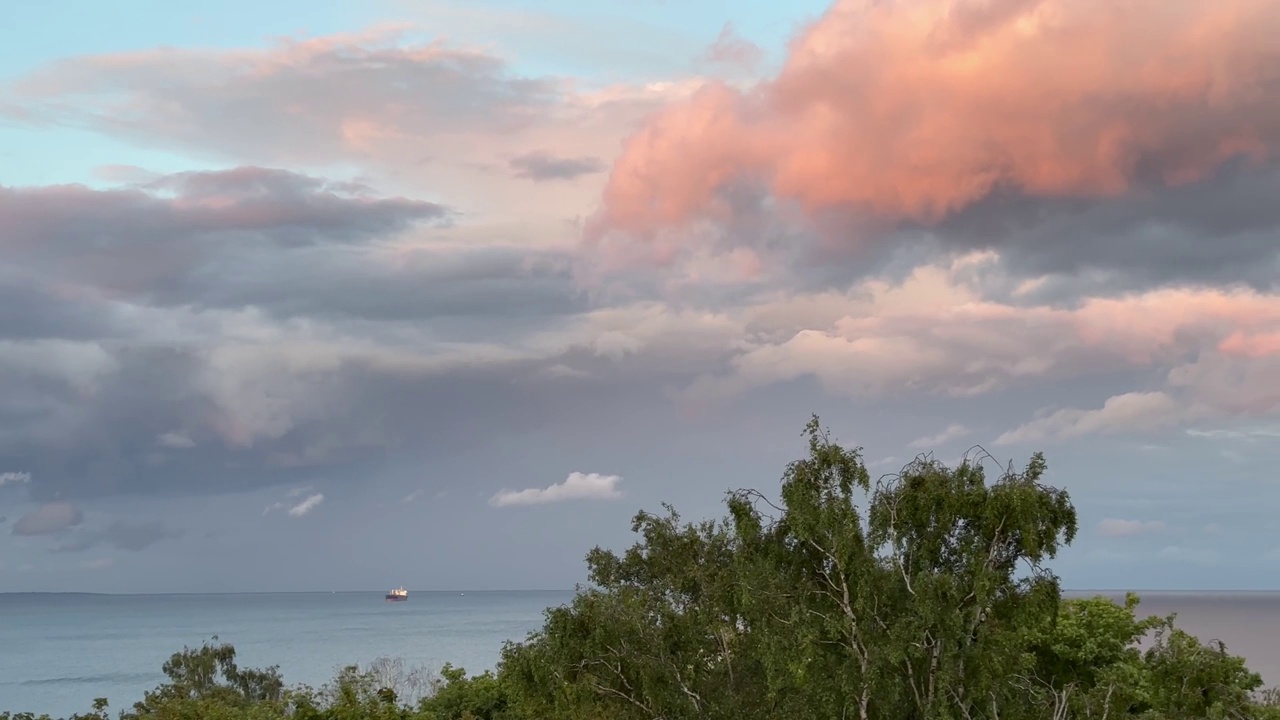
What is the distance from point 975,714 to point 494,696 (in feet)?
96.8

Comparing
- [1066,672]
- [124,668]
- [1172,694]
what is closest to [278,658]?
[124,668]

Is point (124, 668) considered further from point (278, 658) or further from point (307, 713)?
point (307, 713)

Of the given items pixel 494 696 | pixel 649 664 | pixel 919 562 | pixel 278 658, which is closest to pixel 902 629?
pixel 919 562

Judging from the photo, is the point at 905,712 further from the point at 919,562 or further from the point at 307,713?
the point at 307,713

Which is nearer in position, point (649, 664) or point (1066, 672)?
point (649, 664)

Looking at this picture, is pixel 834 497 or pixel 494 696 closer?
pixel 834 497

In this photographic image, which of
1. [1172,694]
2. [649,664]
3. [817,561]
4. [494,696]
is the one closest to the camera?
[817,561]

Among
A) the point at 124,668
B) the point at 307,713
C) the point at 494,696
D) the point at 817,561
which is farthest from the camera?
the point at 124,668

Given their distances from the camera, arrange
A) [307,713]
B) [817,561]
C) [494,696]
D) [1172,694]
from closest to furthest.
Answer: [817,561] < [1172,694] < [307,713] < [494,696]

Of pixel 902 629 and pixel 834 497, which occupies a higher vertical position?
pixel 834 497

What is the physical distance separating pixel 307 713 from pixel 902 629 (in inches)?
740

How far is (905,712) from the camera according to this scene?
24969 mm

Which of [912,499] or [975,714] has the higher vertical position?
[912,499]

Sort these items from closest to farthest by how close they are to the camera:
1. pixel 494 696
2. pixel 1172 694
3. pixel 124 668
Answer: pixel 1172 694 → pixel 494 696 → pixel 124 668
